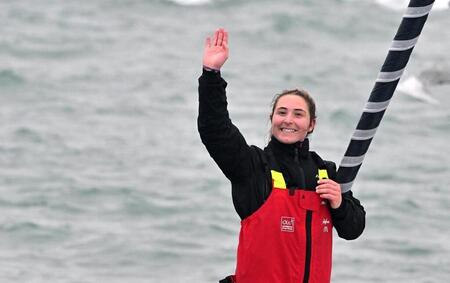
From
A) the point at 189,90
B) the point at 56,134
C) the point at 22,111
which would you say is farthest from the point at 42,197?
the point at 189,90

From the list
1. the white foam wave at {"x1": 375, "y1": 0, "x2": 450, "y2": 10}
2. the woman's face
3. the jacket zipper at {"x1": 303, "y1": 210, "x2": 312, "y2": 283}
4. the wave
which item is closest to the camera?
the jacket zipper at {"x1": 303, "y1": 210, "x2": 312, "y2": 283}

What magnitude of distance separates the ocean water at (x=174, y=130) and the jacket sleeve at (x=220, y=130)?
5.72 meters

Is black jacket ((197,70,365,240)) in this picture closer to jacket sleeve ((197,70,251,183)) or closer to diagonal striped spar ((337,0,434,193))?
jacket sleeve ((197,70,251,183))

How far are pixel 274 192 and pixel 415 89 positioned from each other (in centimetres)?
1462

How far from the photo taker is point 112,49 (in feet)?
69.2

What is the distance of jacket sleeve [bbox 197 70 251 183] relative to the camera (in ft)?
16.9

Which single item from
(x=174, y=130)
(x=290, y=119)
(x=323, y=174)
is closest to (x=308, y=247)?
(x=323, y=174)

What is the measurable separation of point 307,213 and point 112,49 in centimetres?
1604

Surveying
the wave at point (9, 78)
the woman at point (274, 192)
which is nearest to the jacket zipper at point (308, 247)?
the woman at point (274, 192)

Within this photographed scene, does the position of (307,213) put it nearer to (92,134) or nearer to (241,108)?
(92,134)

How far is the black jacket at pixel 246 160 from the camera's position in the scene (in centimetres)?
516

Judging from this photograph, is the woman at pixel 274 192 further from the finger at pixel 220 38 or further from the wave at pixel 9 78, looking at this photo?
the wave at pixel 9 78

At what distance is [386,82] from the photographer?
5.53 metres

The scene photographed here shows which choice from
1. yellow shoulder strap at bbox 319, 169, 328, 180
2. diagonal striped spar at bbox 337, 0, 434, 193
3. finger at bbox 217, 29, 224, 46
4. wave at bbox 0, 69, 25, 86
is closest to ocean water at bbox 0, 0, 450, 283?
wave at bbox 0, 69, 25, 86
